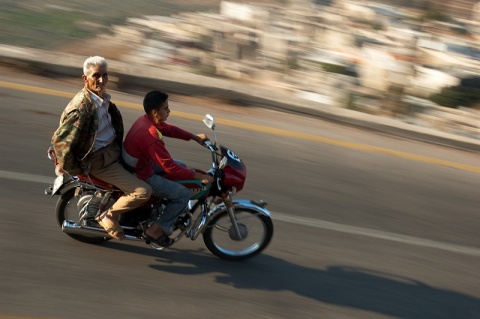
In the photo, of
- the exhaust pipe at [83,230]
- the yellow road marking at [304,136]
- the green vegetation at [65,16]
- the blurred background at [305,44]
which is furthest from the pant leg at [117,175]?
the green vegetation at [65,16]

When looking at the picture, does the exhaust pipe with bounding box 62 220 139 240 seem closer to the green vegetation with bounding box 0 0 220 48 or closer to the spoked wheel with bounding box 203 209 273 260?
the spoked wheel with bounding box 203 209 273 260

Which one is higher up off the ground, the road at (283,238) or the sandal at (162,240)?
the sandal at (162,240)

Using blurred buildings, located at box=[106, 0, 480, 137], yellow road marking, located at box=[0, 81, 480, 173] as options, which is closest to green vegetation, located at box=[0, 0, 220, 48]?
blurred buildings, located at box=[106, 0, 480, 137]

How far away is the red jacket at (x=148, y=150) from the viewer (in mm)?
5941

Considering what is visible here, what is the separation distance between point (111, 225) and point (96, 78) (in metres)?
1.31

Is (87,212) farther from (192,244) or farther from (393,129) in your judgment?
(393,129)

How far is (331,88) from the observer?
12.4m

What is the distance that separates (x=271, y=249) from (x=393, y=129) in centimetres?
431

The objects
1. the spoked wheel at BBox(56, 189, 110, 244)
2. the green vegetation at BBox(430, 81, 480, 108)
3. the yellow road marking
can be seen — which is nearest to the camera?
the spoked wheel at BBox(56, 189, 110, 244)

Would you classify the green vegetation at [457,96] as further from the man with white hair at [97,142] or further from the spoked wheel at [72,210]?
the man with white hair at [97,142]

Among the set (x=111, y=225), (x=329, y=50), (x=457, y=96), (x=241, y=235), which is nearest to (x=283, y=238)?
(x=241, y=235)

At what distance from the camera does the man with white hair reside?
5.77 metres

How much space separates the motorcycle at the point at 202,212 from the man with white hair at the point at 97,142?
0.51 feet

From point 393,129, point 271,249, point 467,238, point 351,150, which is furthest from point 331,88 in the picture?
point 271,249
